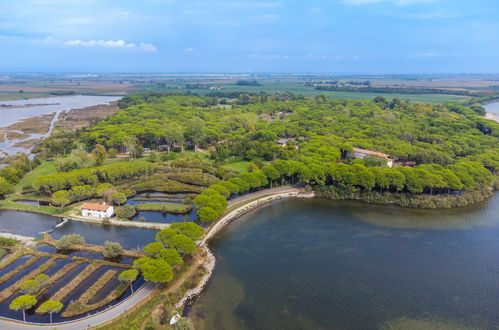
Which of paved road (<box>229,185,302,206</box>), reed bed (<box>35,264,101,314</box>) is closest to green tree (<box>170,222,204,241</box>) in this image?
reed bed (<box>35,264,101,314</box>)

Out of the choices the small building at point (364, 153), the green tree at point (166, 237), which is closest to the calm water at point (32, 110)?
the green tree at point (166, 237)

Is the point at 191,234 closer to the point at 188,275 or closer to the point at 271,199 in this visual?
the point at 188,275

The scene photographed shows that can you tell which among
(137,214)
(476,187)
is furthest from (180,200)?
(476,187)

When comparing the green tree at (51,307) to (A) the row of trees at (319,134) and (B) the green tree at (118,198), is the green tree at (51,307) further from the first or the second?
(A) the row of trees at (319,134)

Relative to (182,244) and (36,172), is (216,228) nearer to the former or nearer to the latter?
(182,244)

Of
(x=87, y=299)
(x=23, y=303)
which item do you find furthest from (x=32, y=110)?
(x=87, y=299)

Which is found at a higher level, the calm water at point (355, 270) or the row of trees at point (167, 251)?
the row of trees at point (167, 251)
